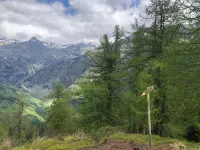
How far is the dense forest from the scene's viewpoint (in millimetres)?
16750

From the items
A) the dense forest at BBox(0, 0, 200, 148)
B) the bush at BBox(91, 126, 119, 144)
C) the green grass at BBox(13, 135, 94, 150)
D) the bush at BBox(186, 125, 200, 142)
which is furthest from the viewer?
the bush at BBox(186, 125, 200, 142)

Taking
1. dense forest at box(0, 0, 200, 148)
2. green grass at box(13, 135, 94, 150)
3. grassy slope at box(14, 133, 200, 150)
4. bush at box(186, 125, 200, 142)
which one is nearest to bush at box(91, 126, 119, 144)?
dense forest at box(0, 0, 200, 148)

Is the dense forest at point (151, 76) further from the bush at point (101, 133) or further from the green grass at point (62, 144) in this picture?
the green grass at point (62, 144)

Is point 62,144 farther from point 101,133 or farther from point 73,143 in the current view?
point 101,133

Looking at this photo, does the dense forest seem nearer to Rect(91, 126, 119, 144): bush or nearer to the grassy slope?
Rect(91, 126, 119, 144): bush

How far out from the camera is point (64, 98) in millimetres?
51469

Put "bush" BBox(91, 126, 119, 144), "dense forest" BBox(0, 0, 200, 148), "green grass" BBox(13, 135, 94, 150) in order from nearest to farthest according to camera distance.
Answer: "green grass" BBox(13, 135, 94, 150) → "dense forest" BBox(0, 0, 200, 148) → "bush" BBox(91, 126, 119, 144)

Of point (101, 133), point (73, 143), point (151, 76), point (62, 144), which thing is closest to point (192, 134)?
point (151, 76)

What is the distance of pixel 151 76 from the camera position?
23062mm

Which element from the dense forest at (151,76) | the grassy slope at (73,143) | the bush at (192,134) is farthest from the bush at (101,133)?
the bush at (192,134)

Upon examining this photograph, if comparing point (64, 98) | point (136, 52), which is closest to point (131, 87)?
point (136, 52)

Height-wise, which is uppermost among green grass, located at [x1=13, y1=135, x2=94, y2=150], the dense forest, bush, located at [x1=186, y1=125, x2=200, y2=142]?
the dense forest

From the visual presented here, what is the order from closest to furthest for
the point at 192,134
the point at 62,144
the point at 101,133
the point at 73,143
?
1. the point at 62,144
2. the point at 73,143
3. the point at 101,133
4. the point at 192,134

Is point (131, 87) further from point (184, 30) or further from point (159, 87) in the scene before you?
point (184, 30)
